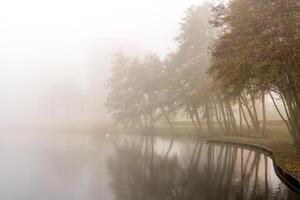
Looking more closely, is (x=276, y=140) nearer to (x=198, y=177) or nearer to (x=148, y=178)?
(x=198, y=177)

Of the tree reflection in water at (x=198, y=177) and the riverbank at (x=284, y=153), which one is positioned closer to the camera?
the tree reflection in water at (x=198, y=177)

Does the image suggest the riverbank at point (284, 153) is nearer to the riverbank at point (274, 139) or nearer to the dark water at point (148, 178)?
the riverbank at point (274, 139)

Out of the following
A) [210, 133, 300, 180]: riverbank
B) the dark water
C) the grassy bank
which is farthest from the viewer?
the grassy bank

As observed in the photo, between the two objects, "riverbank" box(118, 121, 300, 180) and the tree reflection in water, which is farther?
"riverbank" box(118, 121, 300, 180)

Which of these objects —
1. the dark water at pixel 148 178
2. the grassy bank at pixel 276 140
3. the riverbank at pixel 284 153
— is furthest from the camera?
the grassy bank at pixel 276 140

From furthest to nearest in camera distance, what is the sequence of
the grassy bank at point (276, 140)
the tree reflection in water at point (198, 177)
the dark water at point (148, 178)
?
the grassy bank at point (276, 140)
the dark water at point (148, 178)
the tree reflection in water at point (198, 177)

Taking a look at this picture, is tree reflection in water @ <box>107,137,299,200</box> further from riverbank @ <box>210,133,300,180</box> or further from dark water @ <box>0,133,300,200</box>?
riverbank @ <box>210,133,300,180</box>

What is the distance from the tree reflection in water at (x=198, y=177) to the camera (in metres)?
20.2

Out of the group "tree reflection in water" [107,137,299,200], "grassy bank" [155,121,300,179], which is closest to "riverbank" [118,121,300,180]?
"grassy bank" [155,121,300,179]

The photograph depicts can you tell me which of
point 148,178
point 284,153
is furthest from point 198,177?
point 284,153

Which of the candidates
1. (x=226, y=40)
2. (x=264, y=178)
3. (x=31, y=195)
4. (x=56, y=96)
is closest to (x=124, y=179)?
(x=31, y=195)

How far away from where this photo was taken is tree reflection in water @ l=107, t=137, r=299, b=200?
20219mm

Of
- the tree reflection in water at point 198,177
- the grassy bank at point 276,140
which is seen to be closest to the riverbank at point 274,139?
the grassy bank at point 276,140

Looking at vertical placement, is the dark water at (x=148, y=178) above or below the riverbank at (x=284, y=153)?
below
